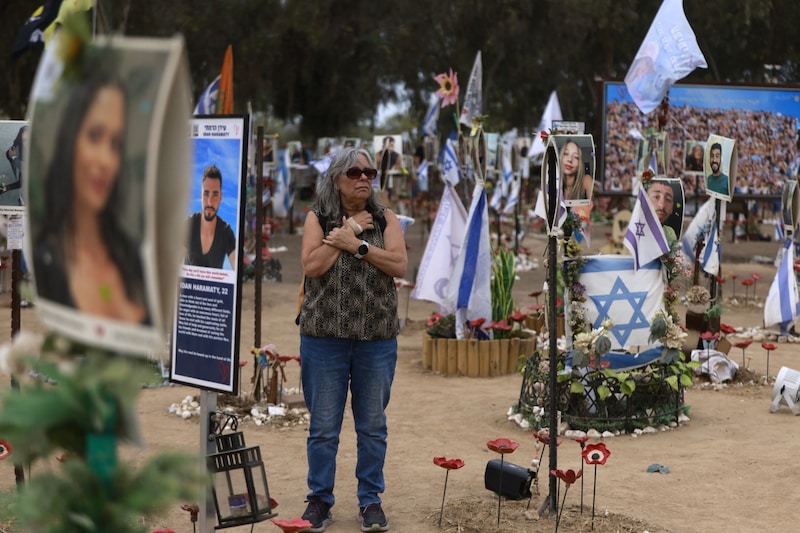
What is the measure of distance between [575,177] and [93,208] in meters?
5.36

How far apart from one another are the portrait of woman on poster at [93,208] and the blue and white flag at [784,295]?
10.1 m

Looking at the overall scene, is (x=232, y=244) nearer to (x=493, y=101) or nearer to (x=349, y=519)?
(x=349, y=519)

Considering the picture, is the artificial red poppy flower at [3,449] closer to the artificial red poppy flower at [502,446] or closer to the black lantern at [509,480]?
the artificial red poppy flower at [502,446]

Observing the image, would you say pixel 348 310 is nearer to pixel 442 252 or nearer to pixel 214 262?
pixel 214 262

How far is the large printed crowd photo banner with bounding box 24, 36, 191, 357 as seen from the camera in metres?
1.56

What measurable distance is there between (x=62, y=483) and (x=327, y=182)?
3181mm

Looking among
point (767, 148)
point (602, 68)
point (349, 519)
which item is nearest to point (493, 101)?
point (602, 68)

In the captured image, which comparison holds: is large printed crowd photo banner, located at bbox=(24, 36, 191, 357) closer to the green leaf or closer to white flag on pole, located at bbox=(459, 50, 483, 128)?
the green leaf

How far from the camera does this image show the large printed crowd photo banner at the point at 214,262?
4.11 meters

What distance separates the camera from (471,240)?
9.34 meters

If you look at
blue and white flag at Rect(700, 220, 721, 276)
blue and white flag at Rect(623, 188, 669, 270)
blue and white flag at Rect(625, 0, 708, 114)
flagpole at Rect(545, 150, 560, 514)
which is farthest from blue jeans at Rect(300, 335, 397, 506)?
blue and white flag at Rect(700, 220, 721, 276)

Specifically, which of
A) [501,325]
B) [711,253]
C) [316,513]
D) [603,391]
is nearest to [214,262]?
[316,513]

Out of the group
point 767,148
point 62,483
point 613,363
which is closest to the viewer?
point 62,483

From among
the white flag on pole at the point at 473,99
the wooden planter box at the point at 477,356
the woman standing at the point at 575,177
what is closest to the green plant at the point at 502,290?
the wooden planter box at the point at 477,356
